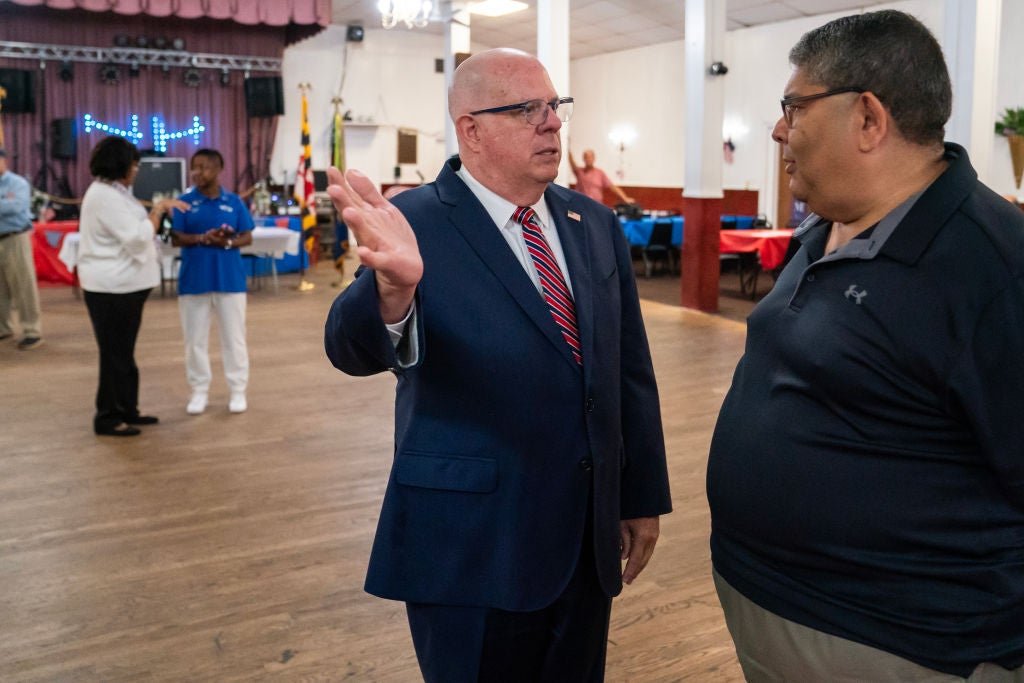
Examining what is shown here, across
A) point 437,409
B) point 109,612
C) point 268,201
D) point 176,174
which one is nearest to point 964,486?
point 437,409

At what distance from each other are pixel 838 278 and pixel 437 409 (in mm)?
703

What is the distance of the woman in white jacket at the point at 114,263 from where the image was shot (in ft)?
16.8

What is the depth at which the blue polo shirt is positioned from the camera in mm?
5590

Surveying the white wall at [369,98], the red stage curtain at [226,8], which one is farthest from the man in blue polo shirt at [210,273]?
the white wall at [369,98]

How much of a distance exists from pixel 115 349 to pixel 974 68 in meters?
6.17

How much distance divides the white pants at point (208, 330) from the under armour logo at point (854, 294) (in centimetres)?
485

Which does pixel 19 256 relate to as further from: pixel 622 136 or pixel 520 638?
pixel 622 136

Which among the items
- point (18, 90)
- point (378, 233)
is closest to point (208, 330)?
point (378, 233)

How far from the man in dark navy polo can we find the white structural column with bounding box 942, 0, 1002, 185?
20.5 ft

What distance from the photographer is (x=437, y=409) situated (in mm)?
1660

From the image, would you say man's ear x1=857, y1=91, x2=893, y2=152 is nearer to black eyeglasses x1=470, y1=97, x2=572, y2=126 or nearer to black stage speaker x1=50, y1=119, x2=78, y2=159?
black eyeglasses x1=470, y1=97, x2=572, y2=126

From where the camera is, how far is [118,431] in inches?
212

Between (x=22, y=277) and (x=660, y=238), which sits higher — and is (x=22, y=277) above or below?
below

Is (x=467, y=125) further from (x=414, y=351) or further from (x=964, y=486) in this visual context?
(x=964, y=486)
